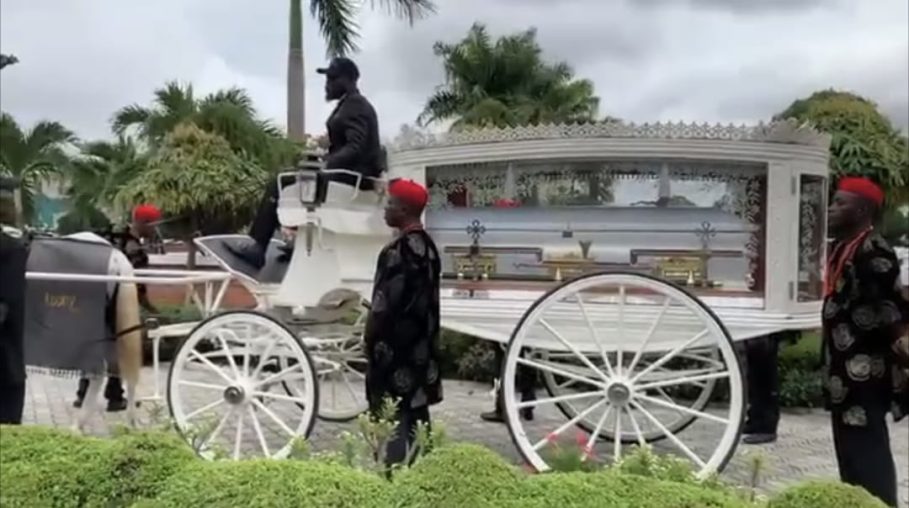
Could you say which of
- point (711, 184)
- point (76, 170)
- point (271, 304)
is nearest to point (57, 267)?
point (271, 304)

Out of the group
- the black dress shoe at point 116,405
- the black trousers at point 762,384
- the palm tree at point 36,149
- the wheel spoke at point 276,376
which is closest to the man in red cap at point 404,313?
the wheel spoke at point 276,376

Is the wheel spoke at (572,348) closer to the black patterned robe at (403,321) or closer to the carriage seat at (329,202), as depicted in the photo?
the black patterned robe at (403,321)

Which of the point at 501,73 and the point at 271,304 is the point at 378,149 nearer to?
the point at 271,304

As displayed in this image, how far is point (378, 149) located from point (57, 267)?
1.95 meters

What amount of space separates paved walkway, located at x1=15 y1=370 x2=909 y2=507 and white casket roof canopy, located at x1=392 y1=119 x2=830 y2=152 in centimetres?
151

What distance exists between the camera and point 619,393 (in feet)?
15.4

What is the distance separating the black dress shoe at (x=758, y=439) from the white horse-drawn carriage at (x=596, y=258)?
1.12 m

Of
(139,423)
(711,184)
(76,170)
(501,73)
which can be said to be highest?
(501,73)

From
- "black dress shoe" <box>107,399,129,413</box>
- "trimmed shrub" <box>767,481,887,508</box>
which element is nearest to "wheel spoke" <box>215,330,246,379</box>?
"black dress shoe" <box>107,399,129,413</box>

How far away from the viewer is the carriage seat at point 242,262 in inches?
225

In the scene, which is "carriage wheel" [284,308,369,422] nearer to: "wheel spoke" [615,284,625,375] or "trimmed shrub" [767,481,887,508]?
"wheel spoke" [615,284,625,375]

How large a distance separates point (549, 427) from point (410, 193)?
2.64 m

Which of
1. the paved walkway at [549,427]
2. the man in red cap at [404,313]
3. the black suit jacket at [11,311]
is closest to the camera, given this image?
the black suit jacket at [11,311]

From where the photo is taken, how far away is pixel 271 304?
18.6 ft
